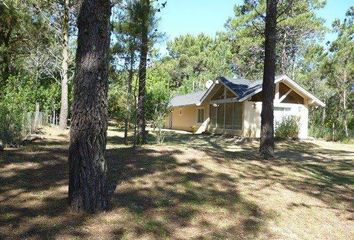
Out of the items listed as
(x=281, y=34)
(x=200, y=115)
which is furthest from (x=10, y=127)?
(x=281, y=34)

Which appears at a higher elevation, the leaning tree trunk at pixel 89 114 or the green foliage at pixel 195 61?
the green foliage at pixel 195 61

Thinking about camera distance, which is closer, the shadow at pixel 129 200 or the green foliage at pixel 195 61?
the shadow at pixel 129 200

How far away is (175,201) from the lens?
5.91 metres

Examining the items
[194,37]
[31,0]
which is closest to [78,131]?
[31,0]

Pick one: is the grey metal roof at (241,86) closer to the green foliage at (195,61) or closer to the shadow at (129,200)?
the shadow at (129,200)

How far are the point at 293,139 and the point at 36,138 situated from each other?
15842 millimetres

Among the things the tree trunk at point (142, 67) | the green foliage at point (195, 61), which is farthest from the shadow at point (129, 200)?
the green foliage at point (195, 61)

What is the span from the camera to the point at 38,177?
20.7 ft

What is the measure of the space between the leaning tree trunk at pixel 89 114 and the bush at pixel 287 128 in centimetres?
2052

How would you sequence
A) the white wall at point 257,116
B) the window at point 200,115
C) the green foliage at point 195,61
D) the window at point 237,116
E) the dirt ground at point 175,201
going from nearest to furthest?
the dirt ground at point 175,201, the white wall at point 257,116, the window at point 237,116, the window at point 200,115, the green foliage at point 195,61

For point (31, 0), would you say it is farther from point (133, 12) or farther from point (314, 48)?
point (314, 48)

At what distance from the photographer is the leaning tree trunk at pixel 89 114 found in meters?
4.90

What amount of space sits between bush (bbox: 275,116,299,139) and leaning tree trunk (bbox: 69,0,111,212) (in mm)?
20523

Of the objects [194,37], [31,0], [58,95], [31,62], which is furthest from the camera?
[194,37]
